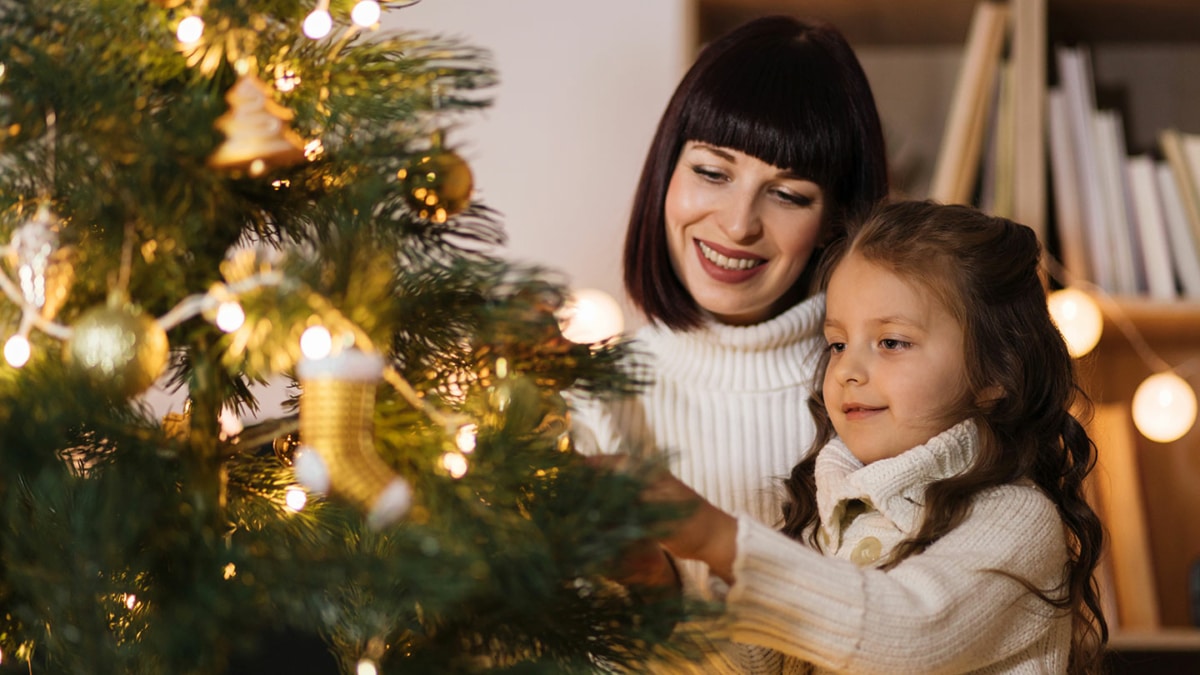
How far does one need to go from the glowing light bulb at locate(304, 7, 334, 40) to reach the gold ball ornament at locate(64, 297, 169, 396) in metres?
0.19

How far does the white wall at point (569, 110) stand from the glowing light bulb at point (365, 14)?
129 cm

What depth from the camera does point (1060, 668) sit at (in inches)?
38.1

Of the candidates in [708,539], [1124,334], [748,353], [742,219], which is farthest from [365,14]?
[1124,334]

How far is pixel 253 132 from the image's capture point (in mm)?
546

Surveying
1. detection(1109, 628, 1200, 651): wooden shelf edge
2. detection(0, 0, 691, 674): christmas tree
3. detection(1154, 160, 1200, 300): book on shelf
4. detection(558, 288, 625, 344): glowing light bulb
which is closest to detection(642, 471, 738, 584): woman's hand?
detection(0, 0, 691, 674): christmas tree

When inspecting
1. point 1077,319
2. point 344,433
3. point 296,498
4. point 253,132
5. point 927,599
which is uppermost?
point 253,132

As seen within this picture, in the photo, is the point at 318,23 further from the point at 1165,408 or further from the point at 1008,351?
the point at 1165,408

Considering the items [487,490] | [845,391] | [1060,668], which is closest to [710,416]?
[845,391]

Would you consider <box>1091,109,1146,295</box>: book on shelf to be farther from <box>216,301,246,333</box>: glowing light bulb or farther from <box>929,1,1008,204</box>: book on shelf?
<box>216,301,246,333</box>: glowing light bulb

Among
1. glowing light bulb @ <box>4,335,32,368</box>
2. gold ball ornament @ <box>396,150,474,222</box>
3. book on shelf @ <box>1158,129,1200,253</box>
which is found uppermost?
gold ball ornament @ <box>396,150,474,222</box>

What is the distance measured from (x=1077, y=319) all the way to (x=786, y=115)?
0.71m

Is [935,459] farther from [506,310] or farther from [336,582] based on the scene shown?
[336,582]

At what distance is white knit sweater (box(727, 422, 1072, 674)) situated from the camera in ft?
2.45

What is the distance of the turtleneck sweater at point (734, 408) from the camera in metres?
1.30
